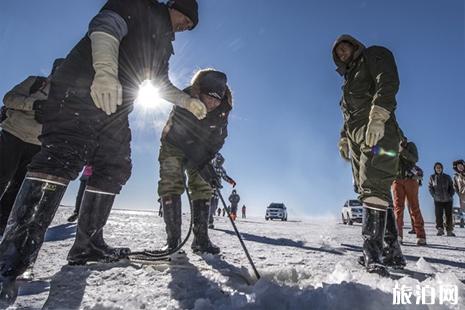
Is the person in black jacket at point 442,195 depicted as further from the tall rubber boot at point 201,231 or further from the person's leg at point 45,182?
the person's leg at point 45,182

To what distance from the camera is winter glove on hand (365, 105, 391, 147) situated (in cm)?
249

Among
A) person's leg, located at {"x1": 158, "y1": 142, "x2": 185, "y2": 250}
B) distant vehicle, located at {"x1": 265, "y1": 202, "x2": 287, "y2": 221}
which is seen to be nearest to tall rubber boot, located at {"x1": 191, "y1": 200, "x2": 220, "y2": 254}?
person's leg, located at {"x1": 158, "y1": 142, "x2": 185, "y2": 250}

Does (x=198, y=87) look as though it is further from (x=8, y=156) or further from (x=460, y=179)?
(x=460, y=179)

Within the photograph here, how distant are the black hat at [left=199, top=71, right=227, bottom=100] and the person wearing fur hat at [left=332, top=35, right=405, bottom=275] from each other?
117 centimetres

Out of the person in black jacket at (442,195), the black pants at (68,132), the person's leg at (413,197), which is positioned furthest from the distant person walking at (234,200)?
the black pants at (68,132)

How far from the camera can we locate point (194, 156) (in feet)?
10.3

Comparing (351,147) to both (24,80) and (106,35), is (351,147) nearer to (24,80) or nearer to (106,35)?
(106,35)

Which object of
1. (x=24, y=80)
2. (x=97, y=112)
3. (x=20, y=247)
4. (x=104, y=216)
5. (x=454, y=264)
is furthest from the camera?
(x=24, y=80)

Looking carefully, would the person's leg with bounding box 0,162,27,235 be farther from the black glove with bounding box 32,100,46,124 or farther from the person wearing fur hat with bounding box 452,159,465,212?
the person wearing fur hat with bounding box 452,159,465,212

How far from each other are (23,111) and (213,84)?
191cm

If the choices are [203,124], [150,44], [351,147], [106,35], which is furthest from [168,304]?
[351,147]

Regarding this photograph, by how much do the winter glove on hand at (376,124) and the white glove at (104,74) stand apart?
6.07 feet

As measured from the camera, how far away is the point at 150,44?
223cm

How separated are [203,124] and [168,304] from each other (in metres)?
2.06
